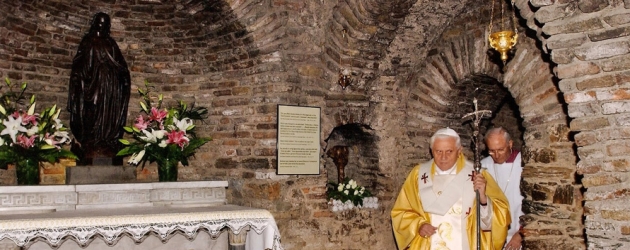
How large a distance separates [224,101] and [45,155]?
2.02 m

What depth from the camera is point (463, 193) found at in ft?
15.8

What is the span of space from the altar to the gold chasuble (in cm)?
135

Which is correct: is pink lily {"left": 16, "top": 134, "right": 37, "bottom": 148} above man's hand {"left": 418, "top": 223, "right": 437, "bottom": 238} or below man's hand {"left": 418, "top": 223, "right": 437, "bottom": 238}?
above

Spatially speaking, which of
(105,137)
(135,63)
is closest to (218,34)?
(135,63)

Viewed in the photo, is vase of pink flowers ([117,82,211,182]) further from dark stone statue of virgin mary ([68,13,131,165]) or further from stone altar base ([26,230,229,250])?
stone altar base ([26,230,229,250])

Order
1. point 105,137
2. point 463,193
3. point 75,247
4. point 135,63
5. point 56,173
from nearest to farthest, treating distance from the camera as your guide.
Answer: point 463,193, point 75,247, point 105,137, point 56,173, point 135,63

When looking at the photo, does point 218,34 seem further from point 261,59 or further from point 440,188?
point 440,188

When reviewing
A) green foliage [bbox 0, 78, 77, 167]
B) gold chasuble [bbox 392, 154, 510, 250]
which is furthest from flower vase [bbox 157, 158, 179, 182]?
gold chasuble [bbox 392, 154, 510, 250]

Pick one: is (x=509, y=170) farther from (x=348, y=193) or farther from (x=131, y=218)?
(x=131, y=218)

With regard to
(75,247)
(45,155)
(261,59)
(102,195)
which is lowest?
(75,247)

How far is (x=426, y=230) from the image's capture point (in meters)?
4.77

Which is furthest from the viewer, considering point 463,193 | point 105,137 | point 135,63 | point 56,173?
point 135,63

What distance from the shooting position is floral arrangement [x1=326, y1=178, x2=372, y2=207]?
6.89 metres

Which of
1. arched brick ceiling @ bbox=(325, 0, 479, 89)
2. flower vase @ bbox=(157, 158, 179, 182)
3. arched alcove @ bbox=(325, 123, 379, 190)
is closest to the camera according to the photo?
flower vase @ bbox=(157, 158, 179, 182)
